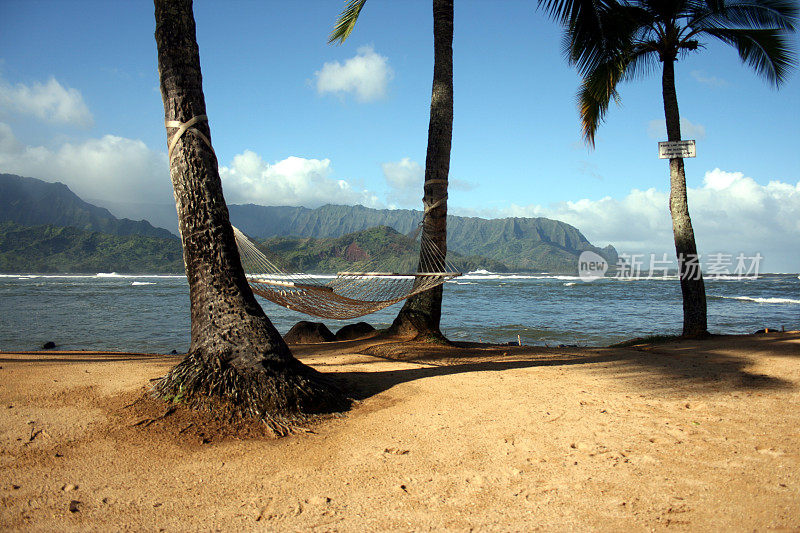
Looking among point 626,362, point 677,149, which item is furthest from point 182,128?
point 677,149

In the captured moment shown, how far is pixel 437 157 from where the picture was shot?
5109 millimetres

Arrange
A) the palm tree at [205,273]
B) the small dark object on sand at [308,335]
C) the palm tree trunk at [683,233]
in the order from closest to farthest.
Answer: the palm tree at [205,273], the palm tree trunk at [683,233], the small dark object on sand at [308,335]

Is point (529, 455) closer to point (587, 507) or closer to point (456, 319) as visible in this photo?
point (587, 507)

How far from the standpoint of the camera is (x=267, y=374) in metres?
2.55

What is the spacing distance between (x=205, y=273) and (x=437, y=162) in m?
3.09

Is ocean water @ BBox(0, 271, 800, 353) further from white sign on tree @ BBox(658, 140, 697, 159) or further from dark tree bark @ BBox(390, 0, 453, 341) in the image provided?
white sign on tree @ BBox(658, 140, 697, 159)

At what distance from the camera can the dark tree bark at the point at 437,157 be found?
16.7ft

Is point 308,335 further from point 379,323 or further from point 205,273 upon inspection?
point 205,273

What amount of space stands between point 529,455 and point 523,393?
36.9 inches

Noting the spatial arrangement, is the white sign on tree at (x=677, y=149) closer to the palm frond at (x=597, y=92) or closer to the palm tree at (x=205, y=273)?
the palm frond at (x=597, y=92)

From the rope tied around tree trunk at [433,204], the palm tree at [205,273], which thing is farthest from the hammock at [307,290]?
the palm tree at [205,273]

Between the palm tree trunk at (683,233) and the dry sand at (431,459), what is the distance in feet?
8.24

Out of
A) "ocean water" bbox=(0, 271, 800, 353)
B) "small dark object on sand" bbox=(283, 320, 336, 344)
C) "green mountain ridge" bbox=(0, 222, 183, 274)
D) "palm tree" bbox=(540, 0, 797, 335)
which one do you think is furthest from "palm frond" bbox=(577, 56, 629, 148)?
"green mountain ridge" bbox=(0, 222, 183, 274)

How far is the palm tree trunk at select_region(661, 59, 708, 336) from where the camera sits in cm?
581
